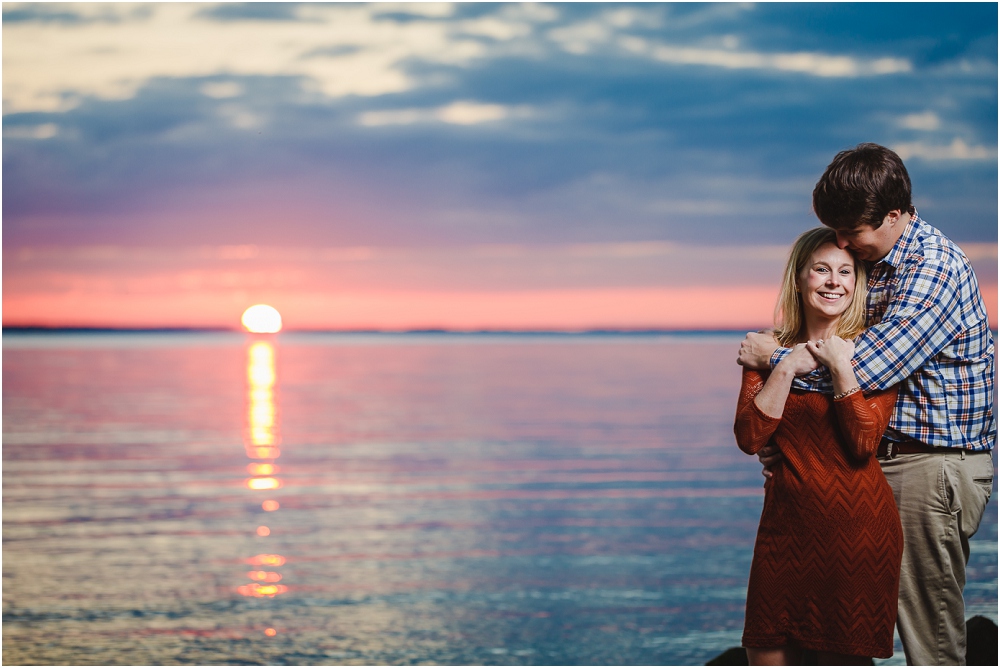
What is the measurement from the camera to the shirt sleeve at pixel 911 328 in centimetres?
364

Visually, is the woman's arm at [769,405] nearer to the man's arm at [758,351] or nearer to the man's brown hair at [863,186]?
the man's arm at [758,351]

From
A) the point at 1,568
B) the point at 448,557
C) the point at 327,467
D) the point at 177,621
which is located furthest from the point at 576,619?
the point at 327,467

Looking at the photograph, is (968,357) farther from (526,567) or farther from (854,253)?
(526,567)

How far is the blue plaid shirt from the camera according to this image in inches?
145

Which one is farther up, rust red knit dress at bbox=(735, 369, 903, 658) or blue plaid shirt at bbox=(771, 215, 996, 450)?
blue plaid shirt at bbox=(771, 215, 996, 450)

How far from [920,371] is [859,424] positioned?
1.69 feet

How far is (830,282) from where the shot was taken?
12.5ft

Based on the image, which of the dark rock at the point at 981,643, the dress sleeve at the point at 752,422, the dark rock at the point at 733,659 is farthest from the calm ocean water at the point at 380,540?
the dress sleeve at the point at 752,422

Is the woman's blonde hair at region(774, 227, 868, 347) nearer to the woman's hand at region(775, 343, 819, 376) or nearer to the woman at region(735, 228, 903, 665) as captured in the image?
the woman at region(735, 228, 903, 665)

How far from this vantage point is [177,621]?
7.93 meters

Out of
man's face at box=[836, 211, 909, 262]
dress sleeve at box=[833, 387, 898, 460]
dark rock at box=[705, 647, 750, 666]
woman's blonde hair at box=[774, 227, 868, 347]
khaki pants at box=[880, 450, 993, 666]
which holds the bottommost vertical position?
dark rock at box=[705, 647, 750, 666]

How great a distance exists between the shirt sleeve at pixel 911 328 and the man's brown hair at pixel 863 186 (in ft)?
0.95

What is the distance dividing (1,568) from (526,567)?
5028 millimetres

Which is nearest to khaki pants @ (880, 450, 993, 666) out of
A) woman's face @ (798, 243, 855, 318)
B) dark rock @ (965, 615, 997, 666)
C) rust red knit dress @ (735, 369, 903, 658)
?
rust red knit dress @ (735, 369, 903, 658)
